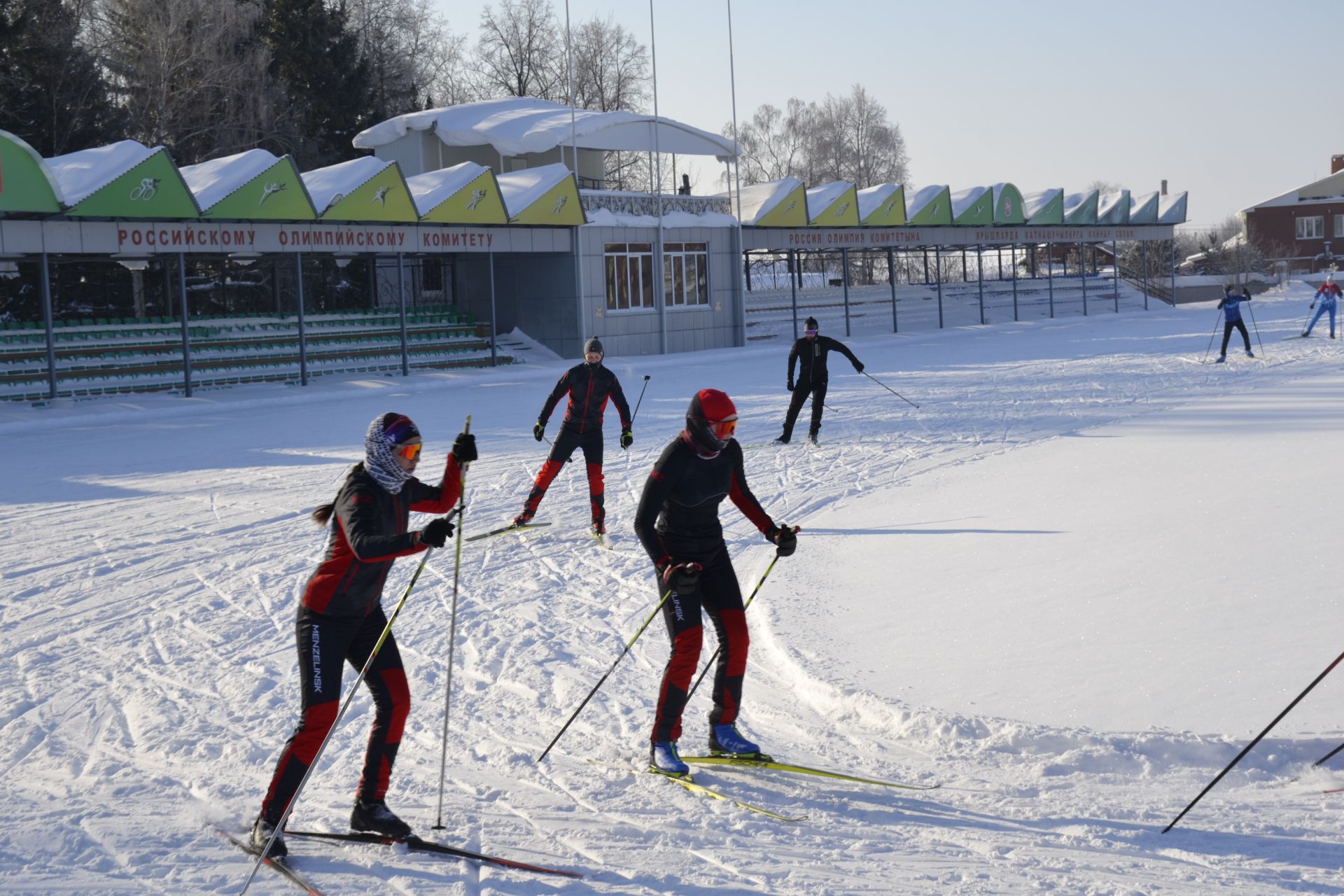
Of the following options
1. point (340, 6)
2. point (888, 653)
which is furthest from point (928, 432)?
point (340, 6)

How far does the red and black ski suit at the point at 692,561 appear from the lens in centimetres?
529

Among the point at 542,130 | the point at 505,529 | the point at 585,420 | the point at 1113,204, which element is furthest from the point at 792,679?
the point at 1113,204

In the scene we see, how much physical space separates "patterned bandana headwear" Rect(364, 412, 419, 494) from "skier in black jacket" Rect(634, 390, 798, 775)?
1138 millimetres

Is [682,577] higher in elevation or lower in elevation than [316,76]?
lower

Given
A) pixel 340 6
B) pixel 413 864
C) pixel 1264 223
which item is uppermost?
pixel 340 6

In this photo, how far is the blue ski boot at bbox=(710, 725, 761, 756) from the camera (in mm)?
5395

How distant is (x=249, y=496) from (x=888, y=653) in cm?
813

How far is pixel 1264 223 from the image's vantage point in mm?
→ 76250

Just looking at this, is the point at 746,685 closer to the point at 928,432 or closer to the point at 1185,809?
Result: the point at 1185,809

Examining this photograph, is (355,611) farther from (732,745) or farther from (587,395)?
(587,395)

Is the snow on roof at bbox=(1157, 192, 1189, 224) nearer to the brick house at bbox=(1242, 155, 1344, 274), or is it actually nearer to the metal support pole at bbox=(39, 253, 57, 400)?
the brick house at bbox=(1242, 155, 1344, 274)

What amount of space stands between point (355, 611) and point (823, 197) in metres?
33.7

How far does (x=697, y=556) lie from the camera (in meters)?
5.40

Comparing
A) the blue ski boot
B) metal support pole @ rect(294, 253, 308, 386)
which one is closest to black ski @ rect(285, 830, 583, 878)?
the blue ski boot
